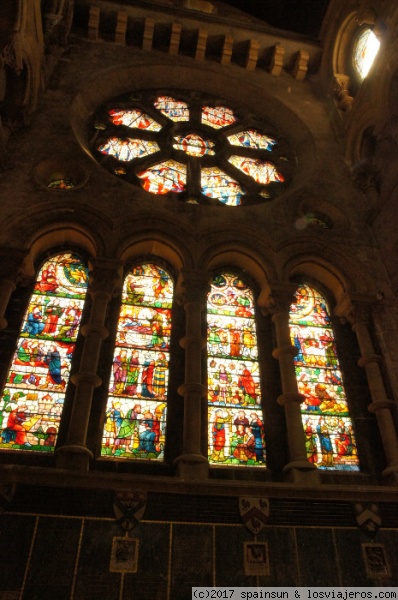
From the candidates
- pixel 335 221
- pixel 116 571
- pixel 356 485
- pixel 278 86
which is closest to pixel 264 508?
pixel 356 485

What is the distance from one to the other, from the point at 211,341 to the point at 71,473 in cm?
259

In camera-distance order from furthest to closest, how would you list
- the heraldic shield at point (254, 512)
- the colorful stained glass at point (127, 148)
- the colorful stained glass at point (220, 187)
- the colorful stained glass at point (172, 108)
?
the colorful stained glass at point (172, 108), the colorful stained glass at point (127, 148), the colorful stained glass at point (220, 187), the heraldic shield at point (254, 512)

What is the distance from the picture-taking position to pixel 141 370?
641cm

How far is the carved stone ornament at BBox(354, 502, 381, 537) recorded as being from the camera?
5.18 metres

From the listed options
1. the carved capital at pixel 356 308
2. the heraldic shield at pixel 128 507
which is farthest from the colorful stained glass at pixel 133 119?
the heraldic shield at pixel 128 507

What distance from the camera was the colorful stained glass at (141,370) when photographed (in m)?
5.82

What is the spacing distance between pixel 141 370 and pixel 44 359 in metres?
1.17

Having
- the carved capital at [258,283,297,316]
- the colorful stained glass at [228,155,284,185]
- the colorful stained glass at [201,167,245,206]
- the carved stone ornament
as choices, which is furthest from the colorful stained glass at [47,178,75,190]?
the carved stone ornament

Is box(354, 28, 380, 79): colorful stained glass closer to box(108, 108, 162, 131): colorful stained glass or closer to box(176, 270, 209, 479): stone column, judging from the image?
box(108, 108, 162, 131): colorful stained glass

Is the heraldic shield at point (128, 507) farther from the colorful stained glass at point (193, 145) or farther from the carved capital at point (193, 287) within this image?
the colorful stained glass at point (193, 145)

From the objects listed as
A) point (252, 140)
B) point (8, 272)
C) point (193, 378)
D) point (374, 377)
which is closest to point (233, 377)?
point (193, 378)

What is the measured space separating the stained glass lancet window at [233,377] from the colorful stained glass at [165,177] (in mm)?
2107

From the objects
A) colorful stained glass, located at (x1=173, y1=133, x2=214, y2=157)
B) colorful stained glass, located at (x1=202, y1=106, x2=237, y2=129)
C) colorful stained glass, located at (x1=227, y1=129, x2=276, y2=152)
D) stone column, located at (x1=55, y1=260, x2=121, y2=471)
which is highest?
colorful stained glass, located at (x1=202, y1=106, x2=237, y2=129)

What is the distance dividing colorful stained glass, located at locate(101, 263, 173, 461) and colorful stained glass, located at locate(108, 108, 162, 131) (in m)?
4.00
